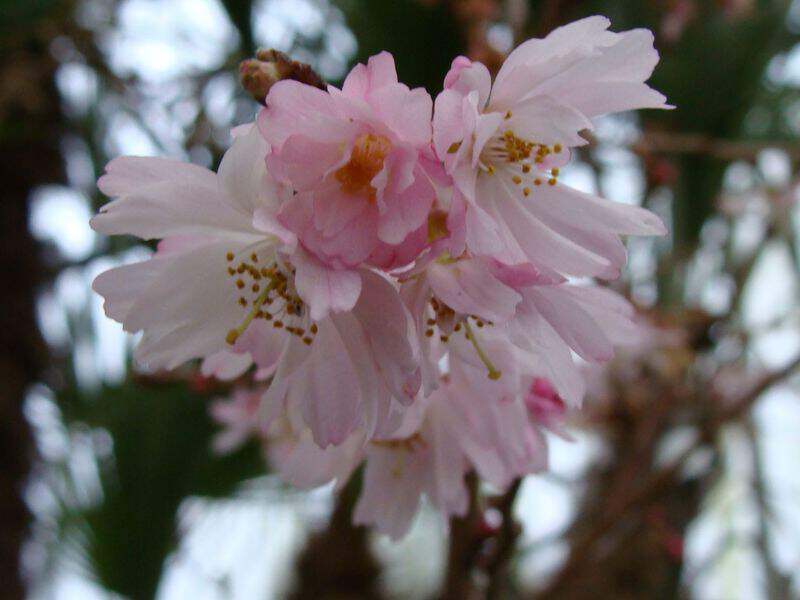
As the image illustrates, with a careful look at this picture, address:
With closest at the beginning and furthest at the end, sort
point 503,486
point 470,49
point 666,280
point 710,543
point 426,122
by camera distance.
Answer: point 426,122 → point 503,486 → point 470,49 → point 666,280 → point 710,543

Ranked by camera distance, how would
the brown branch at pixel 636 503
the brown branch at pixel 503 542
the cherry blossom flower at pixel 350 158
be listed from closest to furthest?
the cherry blossom flower at pixel 350 158, the brown branch at pixel 503 542, the brown branch at pixel 636 503

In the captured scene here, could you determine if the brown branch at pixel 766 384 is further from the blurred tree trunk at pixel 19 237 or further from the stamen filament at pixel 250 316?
the blurred tree trunk at pixel 19 237

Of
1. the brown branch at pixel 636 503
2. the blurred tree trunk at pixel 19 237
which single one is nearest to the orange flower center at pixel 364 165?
the brown branch at pixel 636 503

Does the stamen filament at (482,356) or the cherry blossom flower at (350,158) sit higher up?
the cherry blossom flower at (350,158)

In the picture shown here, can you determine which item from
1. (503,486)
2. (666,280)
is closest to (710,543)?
(666,280)

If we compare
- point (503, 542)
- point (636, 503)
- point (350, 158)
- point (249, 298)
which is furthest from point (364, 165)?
point (636, 503)

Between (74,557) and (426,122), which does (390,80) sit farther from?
(74,557)

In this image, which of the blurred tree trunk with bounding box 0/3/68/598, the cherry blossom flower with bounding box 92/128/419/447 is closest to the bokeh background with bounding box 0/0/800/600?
the blurred tree trunk with bounding box 0/3/68/598
